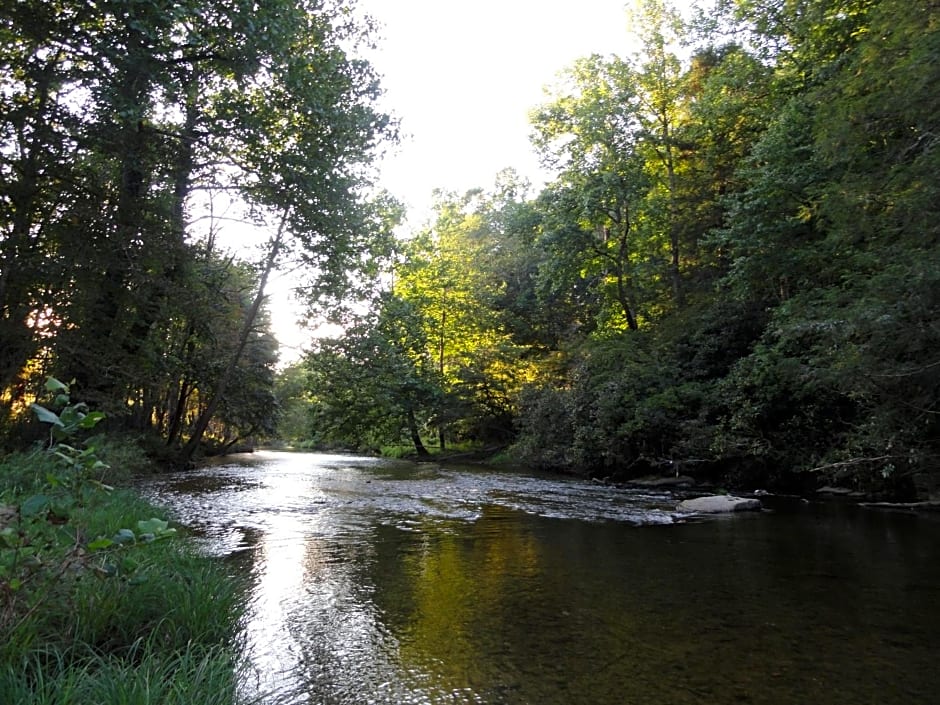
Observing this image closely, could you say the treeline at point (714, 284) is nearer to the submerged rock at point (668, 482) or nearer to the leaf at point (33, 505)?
the submerged rock at point (668, 482)

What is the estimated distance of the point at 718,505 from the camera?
39.3 feet

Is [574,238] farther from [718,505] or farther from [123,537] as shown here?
[123,537]

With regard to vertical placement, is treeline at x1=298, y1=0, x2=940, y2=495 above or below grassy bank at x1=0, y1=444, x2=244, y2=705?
above

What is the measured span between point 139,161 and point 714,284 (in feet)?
Answer: 59.3

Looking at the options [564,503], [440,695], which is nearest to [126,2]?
[440,695]

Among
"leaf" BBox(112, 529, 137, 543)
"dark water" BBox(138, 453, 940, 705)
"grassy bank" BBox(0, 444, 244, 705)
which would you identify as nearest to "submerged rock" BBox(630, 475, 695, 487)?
"dark water" BBox(138, 453, 940, 705)

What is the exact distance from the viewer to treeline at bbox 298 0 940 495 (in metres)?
9.70

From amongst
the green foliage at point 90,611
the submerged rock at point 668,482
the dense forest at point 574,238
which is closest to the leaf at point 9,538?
the green foliage at point 90,611

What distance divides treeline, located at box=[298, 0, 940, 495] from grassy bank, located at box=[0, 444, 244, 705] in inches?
388

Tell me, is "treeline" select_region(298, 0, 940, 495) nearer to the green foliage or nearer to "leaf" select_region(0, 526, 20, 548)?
the green foliage

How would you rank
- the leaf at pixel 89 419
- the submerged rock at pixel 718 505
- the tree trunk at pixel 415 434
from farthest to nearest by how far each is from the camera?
the tree trunk at pixel 415 434
the submerged rock at pixel 718 505
the leaf at pixel 89 419

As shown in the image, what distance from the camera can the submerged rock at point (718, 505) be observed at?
11.9 m

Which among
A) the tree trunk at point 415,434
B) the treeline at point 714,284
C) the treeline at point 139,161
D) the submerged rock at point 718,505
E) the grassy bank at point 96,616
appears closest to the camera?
the grassy bank at point 96,616

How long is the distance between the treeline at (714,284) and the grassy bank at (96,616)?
9.85 meters
